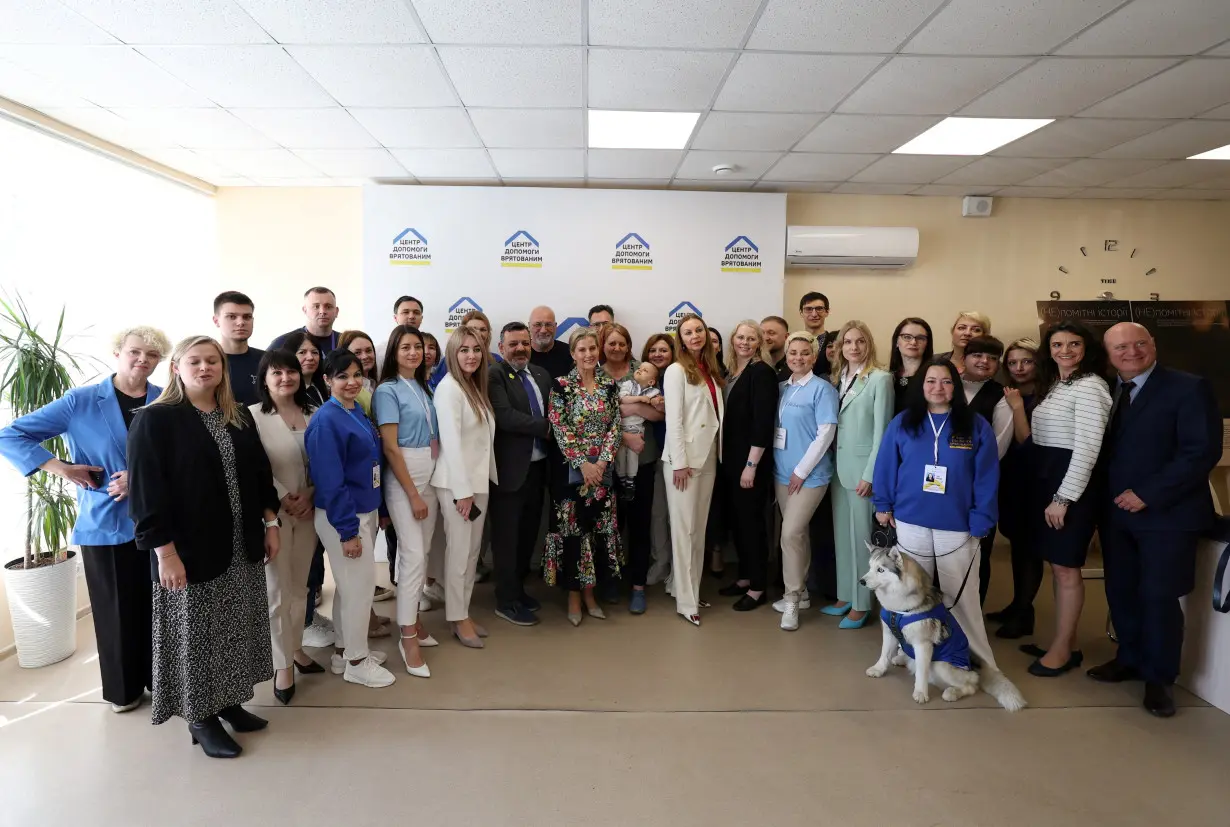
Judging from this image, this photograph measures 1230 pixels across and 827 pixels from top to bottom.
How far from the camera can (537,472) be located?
Answer: 12.0 feet

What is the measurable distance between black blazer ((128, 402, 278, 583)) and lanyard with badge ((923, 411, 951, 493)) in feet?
10.1

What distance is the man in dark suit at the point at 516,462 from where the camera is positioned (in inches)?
135

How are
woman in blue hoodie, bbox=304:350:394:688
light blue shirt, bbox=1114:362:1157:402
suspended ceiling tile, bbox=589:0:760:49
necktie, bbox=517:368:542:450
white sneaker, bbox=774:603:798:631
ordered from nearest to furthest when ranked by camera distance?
suspended ceiling tile, bbox=589:0:760:49 → woman in blue hoodie, bbox=304:350:394:688 → light blue shirt, bbox=1114:362:1157:402 → necktie, bbox=517:368:542:450 → white sneaker, bbox=774:603:798:631

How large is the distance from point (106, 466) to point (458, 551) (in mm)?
1609

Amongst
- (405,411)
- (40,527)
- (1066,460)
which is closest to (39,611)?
(40,527)

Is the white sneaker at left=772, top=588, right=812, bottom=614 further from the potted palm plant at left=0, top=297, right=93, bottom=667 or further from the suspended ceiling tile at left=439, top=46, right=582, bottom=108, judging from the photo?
the potted palm plant at left=0, top=297, right=93, bottom=667

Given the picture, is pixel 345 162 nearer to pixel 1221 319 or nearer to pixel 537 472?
pixel 537 472

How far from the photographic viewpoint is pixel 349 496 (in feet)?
8.95

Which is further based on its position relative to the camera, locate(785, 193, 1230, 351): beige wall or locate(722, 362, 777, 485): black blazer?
locate(785, 193, 1230, 351): beige wall

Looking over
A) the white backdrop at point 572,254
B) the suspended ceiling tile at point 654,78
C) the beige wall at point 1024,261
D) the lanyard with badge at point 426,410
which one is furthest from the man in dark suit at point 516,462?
the beige wall at point 1024,261

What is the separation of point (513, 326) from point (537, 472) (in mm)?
900

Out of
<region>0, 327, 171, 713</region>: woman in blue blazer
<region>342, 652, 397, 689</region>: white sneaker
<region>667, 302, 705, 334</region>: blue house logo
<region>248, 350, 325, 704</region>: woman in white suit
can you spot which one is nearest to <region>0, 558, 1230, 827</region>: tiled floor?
<region>342, 652, 397, 689</region>: white sneaker

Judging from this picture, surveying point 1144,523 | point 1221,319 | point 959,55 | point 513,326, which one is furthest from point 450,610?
point 1221,319

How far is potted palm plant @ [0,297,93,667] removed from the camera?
9.91ft
